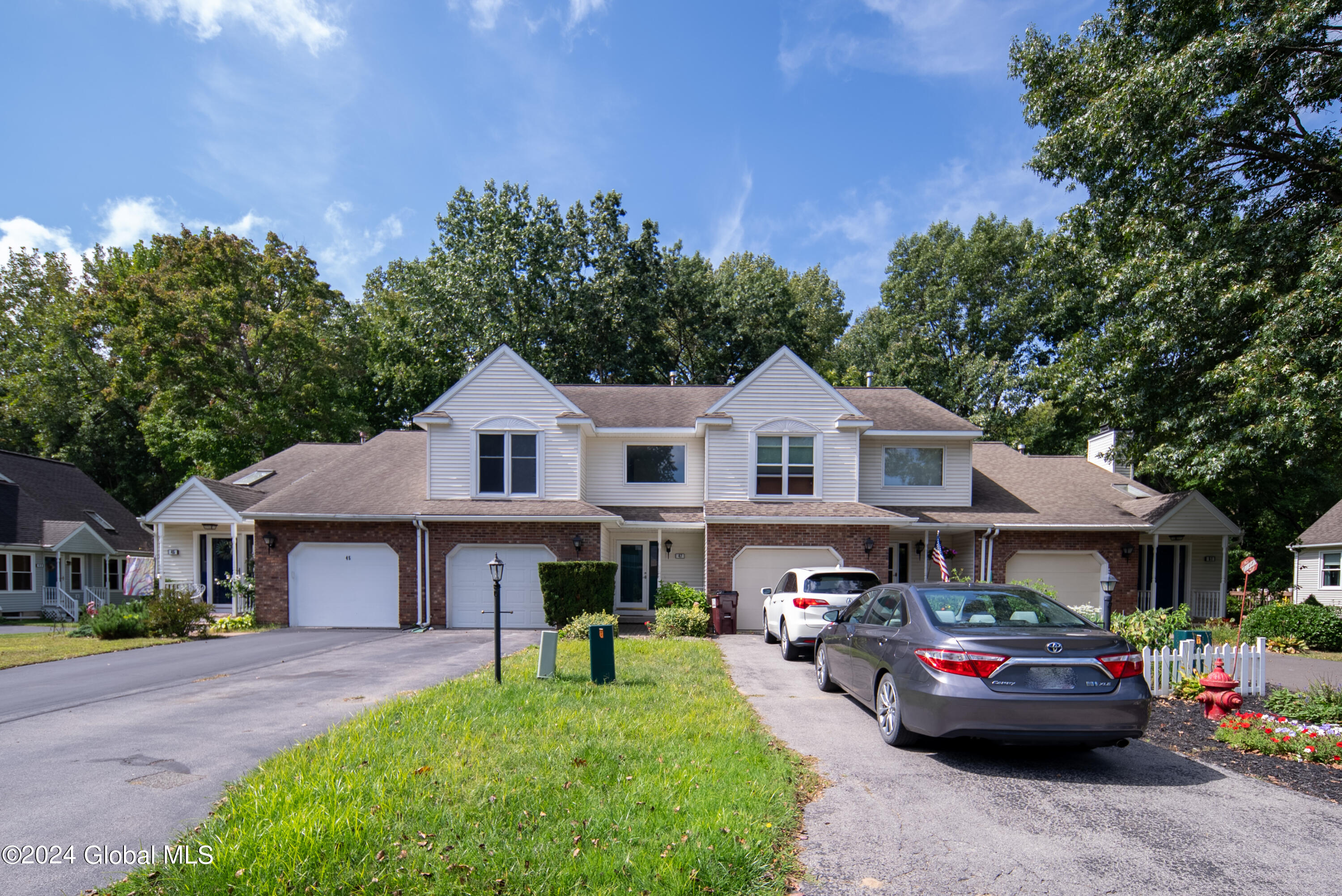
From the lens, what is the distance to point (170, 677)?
10164 mm

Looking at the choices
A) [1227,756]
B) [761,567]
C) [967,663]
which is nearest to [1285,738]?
[1227,756]

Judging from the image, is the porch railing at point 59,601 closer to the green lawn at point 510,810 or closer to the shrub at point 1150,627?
the green lawn at point 510,810

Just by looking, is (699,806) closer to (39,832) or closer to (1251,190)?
(39,832)

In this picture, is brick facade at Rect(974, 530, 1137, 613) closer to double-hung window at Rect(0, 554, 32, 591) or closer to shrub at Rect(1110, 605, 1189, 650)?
shrub at Rect(1110, 605, 1189, 650)

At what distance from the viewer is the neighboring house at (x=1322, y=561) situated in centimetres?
2003

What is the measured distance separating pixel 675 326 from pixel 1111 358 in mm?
22809

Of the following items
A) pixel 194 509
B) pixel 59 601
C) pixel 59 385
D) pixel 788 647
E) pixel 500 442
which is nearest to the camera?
pixel 788 647

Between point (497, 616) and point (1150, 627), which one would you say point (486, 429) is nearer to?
point (497, 616)

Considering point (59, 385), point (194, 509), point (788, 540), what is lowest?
point (788, 540)

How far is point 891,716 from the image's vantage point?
21.0 feet

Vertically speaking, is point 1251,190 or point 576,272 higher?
point 576,272

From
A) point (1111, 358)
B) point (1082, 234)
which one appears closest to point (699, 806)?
point (1111, 358)

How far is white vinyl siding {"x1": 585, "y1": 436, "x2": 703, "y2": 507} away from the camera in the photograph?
19.5m

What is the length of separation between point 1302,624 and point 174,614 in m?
25.7
